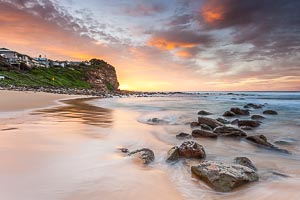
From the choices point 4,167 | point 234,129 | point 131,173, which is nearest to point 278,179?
point 131,173

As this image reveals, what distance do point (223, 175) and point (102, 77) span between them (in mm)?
92287

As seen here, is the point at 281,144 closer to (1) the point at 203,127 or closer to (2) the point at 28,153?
(1) the point at 203,127

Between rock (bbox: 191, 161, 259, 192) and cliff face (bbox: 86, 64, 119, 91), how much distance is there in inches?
3099

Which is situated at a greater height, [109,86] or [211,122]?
[109,86]

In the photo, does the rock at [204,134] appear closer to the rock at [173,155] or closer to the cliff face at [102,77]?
the rock at [173,155]

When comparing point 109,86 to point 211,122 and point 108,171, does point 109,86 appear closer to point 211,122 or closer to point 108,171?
point 211,122

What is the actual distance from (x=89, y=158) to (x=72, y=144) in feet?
3.90

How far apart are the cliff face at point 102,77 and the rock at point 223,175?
78.7m

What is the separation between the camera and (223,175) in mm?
3523

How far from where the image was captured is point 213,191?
3371 millimetres

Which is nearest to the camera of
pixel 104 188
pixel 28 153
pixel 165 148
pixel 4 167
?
pixel 104 188

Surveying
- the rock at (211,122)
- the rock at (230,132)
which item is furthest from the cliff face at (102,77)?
the rock at (230,132)

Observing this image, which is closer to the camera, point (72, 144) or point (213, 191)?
point (213, 191)

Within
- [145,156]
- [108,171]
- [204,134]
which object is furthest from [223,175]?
[204,134]
